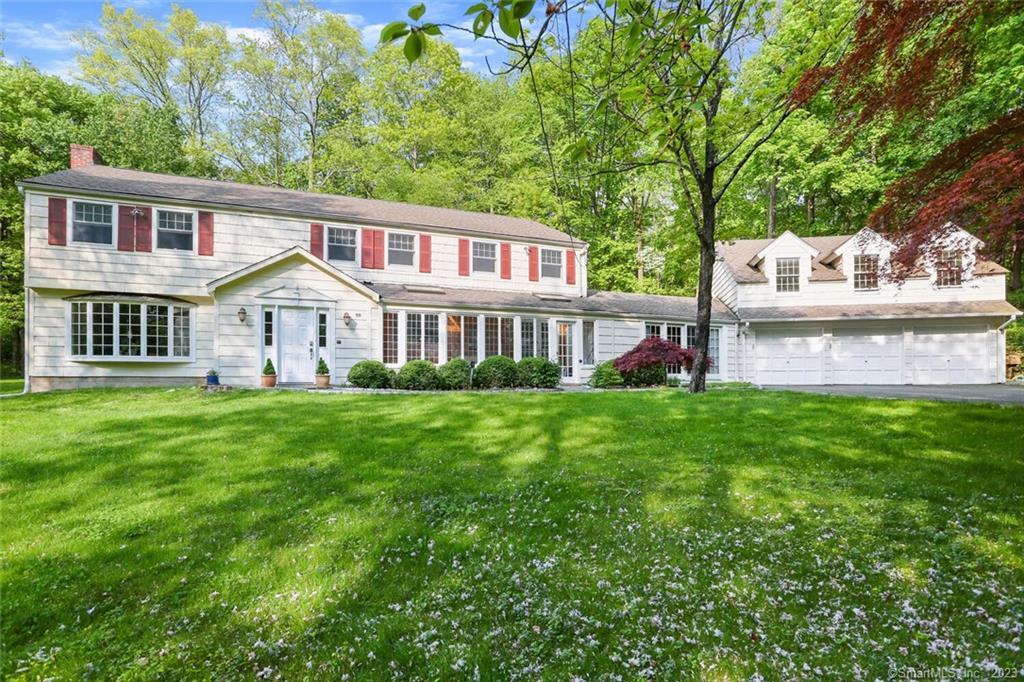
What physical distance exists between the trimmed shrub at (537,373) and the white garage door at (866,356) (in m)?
12.9

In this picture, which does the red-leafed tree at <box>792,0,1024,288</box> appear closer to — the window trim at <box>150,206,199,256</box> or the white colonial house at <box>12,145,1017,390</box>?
the white colonial house at <box>12,145,1017,390</box>

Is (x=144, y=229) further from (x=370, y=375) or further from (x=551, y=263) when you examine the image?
(x=551, y=263)

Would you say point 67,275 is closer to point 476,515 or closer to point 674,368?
point 476,515

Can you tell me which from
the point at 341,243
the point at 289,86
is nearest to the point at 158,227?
the point at 341,243

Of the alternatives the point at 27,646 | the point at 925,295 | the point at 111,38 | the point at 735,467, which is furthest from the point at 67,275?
the point at 925,295

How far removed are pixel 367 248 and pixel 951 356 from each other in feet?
75.0

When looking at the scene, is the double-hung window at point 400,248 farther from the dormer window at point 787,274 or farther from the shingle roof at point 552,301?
the dormer window at point 787,274

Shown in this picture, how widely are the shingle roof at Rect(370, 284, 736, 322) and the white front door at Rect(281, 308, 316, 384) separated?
2.48 metres

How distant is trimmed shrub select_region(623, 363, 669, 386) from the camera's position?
54.6ft

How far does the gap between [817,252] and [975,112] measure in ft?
23.4

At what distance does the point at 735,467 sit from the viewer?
5.68 meters

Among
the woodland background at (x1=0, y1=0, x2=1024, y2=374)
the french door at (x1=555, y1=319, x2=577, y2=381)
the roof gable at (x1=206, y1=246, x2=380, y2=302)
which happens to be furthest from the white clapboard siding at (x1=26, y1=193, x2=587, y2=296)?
the woodland background at (x1=0, y1=0, x2=1024, y2=374)

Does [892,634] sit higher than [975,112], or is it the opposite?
[975,112]

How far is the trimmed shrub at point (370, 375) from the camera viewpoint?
46.5ft
